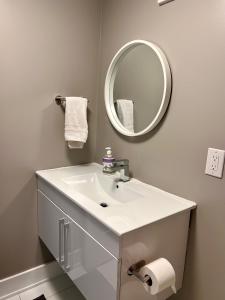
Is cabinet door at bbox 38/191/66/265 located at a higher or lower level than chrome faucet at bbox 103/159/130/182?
lower

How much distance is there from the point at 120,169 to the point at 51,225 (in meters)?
0.57

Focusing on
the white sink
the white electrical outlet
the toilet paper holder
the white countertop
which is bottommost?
the toilet paper holder

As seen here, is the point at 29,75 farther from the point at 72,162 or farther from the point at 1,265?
the point at 1,265

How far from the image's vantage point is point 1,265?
1547 millimetres

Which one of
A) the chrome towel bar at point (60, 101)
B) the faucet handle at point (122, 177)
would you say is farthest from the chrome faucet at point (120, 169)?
the chrome towel bar at point (60, 101)

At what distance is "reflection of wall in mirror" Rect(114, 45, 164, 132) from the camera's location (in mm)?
1260

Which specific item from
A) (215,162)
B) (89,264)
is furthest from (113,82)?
(89,264)

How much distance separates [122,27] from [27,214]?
1.45 metres

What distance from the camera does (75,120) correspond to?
5.14 feet

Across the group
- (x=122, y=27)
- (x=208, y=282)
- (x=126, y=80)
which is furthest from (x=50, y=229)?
(x=122, y=27)

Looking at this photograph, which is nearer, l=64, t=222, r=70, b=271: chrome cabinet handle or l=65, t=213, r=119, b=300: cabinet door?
l=65, t=213, r=119, b=300: cabinet door

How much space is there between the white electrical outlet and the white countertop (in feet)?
0.65

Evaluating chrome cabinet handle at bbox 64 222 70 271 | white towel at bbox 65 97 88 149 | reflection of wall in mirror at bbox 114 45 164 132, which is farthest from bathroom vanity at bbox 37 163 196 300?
reflection of wall in mirror at bbox 114 45 164 132

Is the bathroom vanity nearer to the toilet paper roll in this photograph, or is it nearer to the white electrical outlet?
the toilet paper roll
